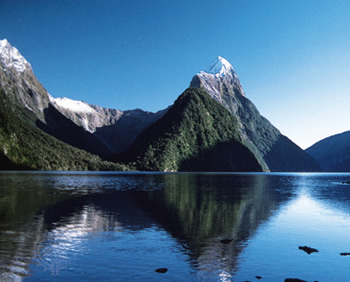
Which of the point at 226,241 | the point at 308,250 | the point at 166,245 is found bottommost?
the point at 308,250

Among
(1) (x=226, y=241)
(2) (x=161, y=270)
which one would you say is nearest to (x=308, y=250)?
(1) (x=226, y=241)

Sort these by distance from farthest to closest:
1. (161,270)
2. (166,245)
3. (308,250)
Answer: (166,245) < (308,250) < (161,270)

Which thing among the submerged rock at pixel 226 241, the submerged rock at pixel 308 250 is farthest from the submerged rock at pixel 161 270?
the submerged rock at pixel 308 250

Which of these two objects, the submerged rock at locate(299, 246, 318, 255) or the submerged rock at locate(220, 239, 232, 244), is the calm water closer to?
the submerged rock at locate(220, 239, 232, 244)

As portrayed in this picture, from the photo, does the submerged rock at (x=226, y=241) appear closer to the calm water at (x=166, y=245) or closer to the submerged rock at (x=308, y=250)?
the calm water at (x=166, y=245)

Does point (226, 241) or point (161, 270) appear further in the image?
point (226, 241)

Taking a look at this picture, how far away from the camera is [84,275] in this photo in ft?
76.0

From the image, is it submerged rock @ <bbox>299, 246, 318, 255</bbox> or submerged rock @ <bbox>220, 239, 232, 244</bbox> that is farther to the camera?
submerged rock @ <bbox>220, 239, 232, 244</bbox>

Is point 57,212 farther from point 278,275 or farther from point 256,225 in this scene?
point 278,275

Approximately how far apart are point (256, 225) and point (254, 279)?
23657mm

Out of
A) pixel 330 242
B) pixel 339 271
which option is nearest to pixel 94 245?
pixel 339 271

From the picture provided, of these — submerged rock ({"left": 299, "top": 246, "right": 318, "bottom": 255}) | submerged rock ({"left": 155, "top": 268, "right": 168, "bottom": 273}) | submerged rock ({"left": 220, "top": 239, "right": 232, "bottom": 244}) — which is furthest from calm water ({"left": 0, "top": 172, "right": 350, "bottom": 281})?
submerged rock ({"left": 299, "top": 246, "right": 318, "bottom": 255})

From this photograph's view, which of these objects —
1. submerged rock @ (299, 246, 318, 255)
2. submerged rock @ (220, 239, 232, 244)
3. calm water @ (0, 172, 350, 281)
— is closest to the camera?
calm water @ (0, 172, 350, 281)

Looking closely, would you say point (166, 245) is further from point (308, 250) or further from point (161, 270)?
point (308, 250)
